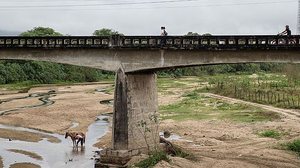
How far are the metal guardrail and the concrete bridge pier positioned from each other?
2252 mm

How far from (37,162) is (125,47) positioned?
984 centimetres

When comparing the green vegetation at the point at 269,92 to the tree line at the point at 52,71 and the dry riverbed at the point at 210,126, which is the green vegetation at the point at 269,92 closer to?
the dry riverbed at the point at 210,126

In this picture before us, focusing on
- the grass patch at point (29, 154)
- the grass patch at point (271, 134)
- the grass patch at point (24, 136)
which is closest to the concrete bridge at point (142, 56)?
the grass patch at point (29, 154)

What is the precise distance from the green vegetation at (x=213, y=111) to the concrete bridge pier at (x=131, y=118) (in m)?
18.1

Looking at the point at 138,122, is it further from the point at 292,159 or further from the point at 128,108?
the point at 292,159

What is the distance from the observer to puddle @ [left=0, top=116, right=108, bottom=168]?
106ft

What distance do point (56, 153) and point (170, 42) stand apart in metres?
12.0

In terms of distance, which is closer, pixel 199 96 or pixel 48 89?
pixel 199 96

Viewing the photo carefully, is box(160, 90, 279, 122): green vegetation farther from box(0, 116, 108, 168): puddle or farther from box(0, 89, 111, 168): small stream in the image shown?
box(0, 116, 108, 168): puddle

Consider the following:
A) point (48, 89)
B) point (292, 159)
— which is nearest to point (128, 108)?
point (292, 159)

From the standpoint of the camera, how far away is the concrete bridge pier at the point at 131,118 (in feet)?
104

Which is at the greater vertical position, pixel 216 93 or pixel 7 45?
pixel 7 45

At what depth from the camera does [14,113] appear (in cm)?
5719

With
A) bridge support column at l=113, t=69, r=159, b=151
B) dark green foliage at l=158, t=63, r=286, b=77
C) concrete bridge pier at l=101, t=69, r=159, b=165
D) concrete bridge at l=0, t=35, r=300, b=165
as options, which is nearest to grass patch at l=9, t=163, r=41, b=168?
concrete bridge pier at l=101, t=69, r=159, b=165
